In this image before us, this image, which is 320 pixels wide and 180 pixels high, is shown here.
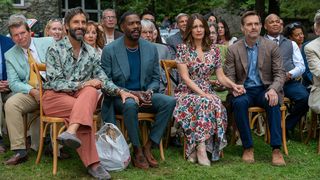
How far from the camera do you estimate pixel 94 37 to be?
616 centimetres

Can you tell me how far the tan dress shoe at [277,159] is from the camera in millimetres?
5262

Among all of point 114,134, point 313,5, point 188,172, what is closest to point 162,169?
point 188,172

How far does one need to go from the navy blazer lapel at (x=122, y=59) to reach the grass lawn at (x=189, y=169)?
95 cm

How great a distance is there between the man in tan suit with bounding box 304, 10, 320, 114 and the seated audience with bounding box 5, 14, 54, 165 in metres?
3.00

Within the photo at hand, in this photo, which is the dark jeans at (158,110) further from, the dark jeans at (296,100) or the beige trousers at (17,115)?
the dark jeans at (296,100)

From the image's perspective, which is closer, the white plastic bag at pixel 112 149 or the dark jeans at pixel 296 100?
the white plastic bag at pixel 112 149

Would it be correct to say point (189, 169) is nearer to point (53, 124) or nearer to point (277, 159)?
point (277, 159)

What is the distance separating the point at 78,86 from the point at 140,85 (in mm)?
699

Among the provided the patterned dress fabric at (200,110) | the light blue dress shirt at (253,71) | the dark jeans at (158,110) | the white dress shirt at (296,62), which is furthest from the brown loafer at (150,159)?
the white dress shirt at (296,62)

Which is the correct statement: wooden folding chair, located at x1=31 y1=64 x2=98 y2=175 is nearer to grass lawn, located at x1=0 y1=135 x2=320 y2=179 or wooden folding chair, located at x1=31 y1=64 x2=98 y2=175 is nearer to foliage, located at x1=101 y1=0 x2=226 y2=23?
grass lawn, located at x1=0 y1=135 x2=320 y2=179

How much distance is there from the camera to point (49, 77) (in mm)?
4988

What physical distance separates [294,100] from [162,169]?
2023mm

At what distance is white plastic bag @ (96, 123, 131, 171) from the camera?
4938mm

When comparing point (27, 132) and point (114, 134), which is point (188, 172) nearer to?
point (114, 134)
